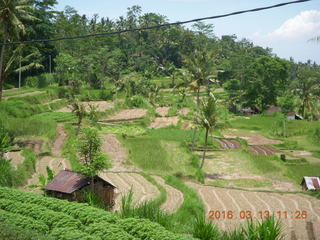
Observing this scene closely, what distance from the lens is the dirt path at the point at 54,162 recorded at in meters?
17.6

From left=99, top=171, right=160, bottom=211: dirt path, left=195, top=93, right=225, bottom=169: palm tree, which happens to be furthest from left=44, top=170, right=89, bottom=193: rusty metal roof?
left=195, top=93, right=225, bottom=169: palm tree

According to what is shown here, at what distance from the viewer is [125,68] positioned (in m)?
66.7

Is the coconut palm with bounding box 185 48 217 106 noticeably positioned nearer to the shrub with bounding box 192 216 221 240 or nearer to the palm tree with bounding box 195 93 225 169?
the palm tree with bounding box 195 93 225 169

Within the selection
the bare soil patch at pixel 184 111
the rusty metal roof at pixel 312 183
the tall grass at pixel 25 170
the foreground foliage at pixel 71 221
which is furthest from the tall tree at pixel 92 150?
the bare soil patch at pixel 184 111

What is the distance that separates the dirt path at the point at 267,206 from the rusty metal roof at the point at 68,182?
191 inches

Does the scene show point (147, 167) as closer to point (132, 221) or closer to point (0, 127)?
point (0, 127)

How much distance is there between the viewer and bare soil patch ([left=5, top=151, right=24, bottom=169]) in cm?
1788

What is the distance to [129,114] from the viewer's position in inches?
1656

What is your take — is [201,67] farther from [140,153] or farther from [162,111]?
[162,111]

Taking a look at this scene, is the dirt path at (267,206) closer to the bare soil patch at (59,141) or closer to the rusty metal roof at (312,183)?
the rusty metal roof at (312,183)

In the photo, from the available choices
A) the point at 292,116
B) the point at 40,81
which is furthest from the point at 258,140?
the point at 40,81

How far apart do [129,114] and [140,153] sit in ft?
58.8

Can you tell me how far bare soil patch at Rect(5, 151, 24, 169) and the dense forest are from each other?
5.35m

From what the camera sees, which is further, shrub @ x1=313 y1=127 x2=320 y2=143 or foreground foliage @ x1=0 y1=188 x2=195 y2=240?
shrub @ x1=313 y1=127 x2=320 y2=143
